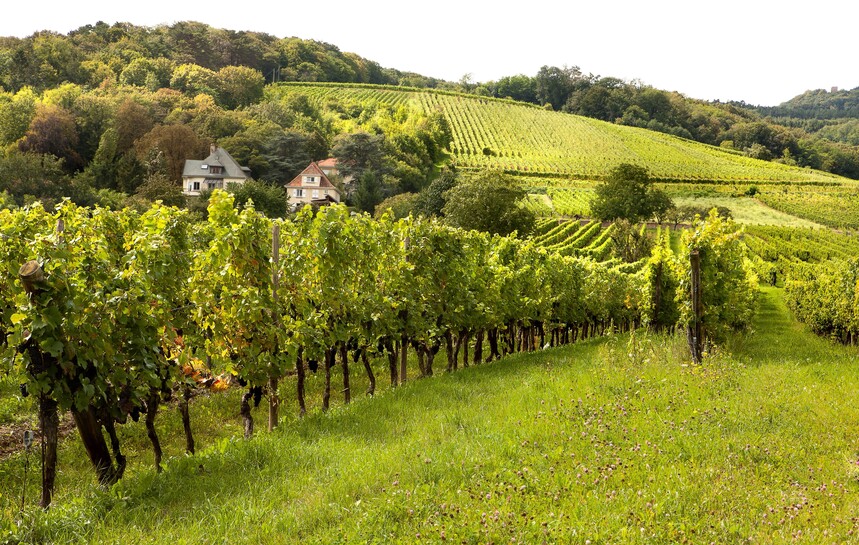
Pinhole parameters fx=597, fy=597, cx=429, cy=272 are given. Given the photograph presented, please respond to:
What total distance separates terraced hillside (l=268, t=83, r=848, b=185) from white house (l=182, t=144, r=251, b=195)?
31984mm

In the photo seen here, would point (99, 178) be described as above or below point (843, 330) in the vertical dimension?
above

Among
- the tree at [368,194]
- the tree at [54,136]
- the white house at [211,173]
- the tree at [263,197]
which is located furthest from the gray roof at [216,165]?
the tree at [368,194]

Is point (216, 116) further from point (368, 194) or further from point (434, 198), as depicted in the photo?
point (434, 198)

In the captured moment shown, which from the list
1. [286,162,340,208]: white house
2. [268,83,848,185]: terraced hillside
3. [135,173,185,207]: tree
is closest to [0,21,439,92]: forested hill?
[268,83,848,185]: terraced hillside

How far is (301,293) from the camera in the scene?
363 inches

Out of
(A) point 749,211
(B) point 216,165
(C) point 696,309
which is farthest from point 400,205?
(C) point 696,309

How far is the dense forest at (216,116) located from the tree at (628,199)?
76.9 ft

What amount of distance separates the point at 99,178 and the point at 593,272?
56.6 m

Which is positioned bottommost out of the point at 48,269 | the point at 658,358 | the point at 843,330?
the point at 843,330

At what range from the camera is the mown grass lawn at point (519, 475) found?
4602mm

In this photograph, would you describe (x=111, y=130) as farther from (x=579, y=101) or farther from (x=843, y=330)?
(x=579, y=101)

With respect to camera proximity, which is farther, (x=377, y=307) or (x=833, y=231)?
(x=833, y=231)

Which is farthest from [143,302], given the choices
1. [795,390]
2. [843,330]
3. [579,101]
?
[579,101]

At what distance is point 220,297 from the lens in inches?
317
